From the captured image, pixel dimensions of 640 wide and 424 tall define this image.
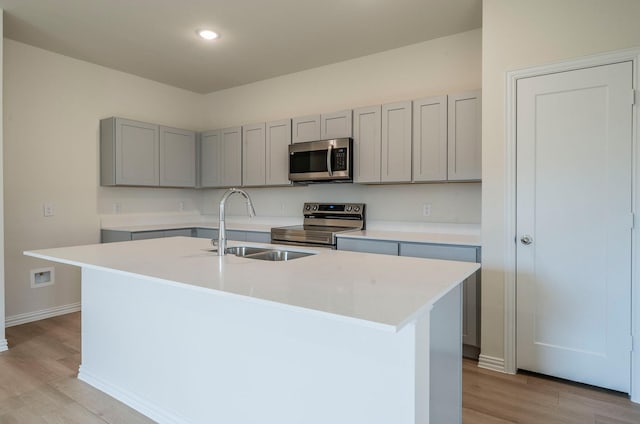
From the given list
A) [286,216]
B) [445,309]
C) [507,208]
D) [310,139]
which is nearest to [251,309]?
[445,309]

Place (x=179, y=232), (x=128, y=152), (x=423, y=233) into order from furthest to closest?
(x=179, y=232), (x=128, y=152), (x=423, y=233)

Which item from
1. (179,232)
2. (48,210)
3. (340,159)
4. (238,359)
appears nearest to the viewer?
(238,359)

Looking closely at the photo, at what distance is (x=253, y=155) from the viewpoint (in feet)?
14.2

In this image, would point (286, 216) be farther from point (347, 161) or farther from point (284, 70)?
point (284, 70)

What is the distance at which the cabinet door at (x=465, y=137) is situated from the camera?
9.80 feet

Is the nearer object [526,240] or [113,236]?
[526,240]

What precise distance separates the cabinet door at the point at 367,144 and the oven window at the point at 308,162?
325 mm

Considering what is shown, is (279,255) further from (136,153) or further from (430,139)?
(136,153)

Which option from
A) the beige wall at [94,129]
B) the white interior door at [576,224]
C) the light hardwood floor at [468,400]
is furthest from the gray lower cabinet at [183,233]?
the white interior door at [576,224]

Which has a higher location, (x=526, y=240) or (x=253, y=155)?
(x=253, y=155)

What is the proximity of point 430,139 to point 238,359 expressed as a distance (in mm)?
2353

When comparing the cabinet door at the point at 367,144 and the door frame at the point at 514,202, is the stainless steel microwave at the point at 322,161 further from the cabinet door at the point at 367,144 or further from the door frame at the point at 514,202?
the door frame at the point at 514,202

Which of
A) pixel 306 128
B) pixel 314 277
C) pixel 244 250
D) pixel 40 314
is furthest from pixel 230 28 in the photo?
pixel 40 314

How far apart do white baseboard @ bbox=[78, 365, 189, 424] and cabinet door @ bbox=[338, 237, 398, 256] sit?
5.95 ft
